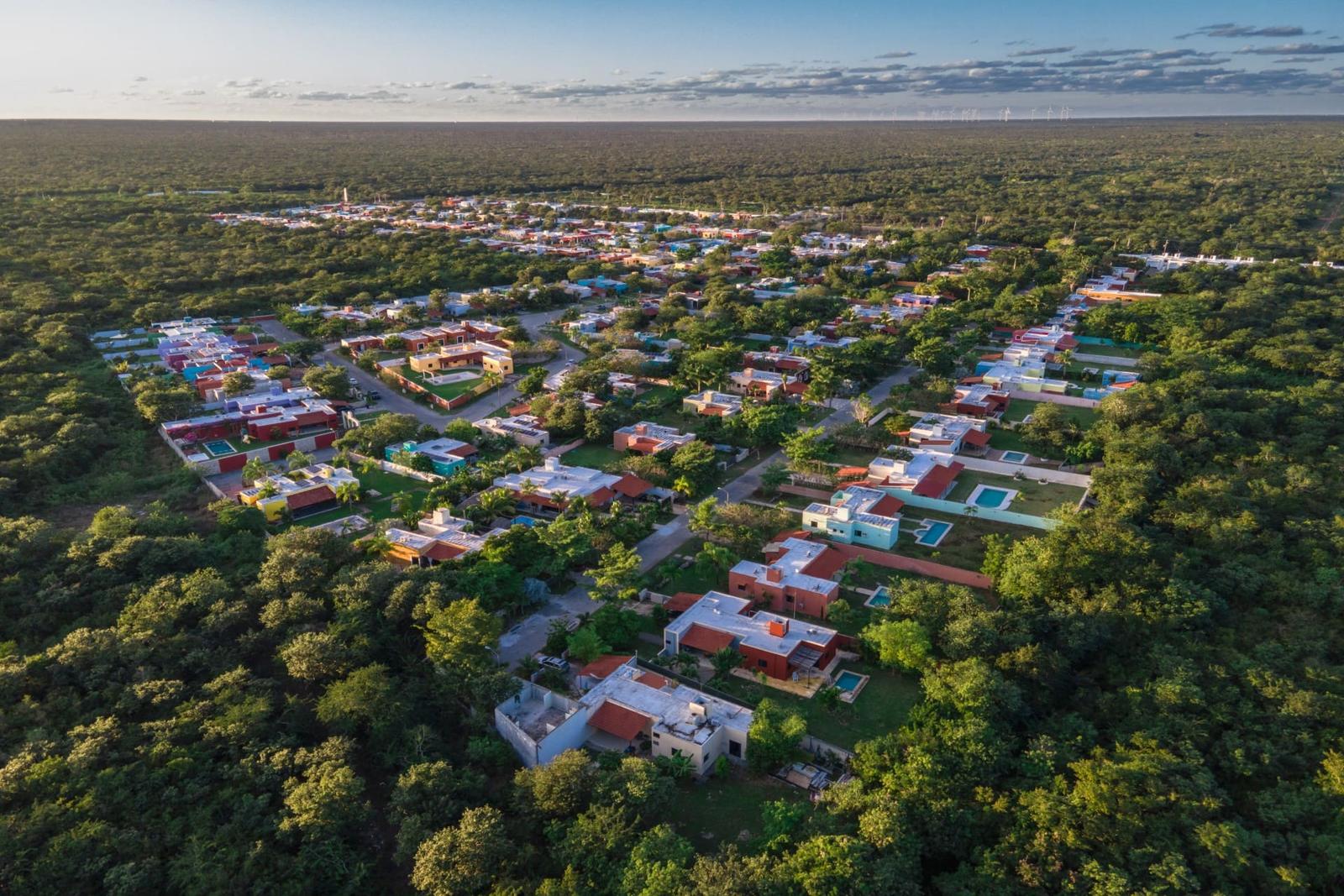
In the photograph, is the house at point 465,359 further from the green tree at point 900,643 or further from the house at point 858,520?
the green tree at point 900,643

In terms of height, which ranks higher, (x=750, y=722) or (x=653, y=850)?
(x=653, y=850)

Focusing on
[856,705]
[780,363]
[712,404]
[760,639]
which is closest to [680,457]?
[712,404]

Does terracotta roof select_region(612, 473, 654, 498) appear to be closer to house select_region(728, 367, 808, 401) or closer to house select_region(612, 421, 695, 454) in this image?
house select_region(612, 421, 695, 454)

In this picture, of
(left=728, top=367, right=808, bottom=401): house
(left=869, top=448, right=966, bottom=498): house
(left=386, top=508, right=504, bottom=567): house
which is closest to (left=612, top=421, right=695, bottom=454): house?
(left=728, top=367, right=808, bottom=401): house

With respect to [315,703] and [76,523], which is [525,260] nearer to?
[76,523]

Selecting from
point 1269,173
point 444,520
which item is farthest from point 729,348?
point 1269,173

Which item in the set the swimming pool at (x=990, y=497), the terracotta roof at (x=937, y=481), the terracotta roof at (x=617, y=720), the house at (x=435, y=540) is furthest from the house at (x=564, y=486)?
the swimming pool at (x=990, y=497)

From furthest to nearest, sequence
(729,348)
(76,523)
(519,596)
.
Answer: (729,348), (76,523), (519,596)
